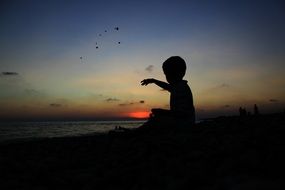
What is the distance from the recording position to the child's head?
693 cm

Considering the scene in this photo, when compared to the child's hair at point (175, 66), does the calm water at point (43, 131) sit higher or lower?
lower

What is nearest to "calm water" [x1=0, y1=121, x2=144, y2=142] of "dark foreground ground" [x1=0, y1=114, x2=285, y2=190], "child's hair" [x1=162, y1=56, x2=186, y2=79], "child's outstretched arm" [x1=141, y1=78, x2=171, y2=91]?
"child's outstretched arm" [x1=141, y1=78, x2=171, y2=91]

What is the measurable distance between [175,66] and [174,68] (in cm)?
8

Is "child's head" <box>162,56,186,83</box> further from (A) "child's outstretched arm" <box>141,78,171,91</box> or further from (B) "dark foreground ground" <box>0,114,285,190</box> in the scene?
(B) "dark foreground ground" <box>0,114,285,190</box>

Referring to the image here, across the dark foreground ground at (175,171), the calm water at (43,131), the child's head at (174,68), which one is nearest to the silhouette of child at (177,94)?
the child's head at (174,68)

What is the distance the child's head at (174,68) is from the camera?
22.7 feet

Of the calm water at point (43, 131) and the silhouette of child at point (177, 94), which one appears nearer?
the silhouette of child at point (177, 94)

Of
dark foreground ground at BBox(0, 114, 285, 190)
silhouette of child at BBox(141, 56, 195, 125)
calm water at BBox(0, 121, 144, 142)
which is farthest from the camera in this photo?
calm water at BBox(0, 121, 144, 142)

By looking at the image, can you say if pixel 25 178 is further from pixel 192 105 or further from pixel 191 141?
pixel 192 105

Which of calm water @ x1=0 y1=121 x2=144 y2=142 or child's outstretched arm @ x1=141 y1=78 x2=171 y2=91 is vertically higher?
child's outstretched arm @ x1=141 y1=78 x2=171 y2=91

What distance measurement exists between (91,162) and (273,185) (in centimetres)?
368

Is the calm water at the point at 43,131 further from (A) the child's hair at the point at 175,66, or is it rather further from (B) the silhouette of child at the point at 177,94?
(A) the child's hair at the point at 175,66

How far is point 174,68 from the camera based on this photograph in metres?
7.02

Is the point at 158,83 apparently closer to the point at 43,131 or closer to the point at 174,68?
the point at 174,68
